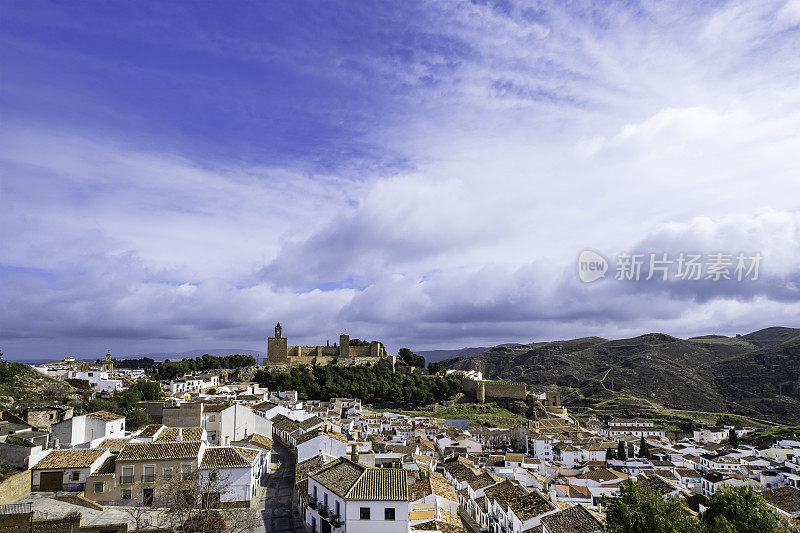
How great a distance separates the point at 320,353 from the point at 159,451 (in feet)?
243

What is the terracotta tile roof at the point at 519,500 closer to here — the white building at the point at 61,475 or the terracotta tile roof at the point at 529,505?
the terracotta tile roof at the point at 529,505

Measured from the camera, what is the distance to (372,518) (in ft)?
64.7

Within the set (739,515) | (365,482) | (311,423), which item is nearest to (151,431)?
(311,423)

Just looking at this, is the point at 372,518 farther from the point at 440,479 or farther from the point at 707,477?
the point at 707,477

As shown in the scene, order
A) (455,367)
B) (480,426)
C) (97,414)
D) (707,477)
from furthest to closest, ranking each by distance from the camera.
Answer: (455,367)
(480,426)
(707,477)
(97,414)

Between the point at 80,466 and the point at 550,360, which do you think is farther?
the point at 550,360

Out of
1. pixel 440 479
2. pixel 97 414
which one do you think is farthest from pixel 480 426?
pixel 97 414

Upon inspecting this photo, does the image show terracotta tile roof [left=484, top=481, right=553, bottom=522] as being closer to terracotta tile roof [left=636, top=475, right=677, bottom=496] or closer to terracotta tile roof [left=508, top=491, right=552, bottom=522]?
terracotta tile roof [left=508, top=491, right=552, bottom=522]

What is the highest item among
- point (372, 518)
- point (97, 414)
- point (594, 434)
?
point (97, 414)

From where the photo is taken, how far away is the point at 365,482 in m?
20.7

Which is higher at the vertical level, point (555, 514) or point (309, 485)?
point (309, 485)

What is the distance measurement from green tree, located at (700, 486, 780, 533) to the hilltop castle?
7543cm

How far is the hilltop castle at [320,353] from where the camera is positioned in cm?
9531

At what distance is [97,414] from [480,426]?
4440 centimetres
